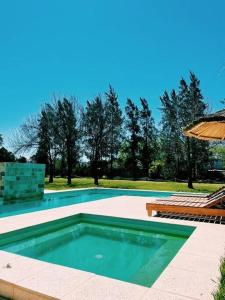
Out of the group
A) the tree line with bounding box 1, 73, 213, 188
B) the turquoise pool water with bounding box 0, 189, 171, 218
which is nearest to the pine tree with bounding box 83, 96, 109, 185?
the tree line with bounding box 1, 73, 213, 188

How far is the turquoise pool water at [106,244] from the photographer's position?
4605 millimetres

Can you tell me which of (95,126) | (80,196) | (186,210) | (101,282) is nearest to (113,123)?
(95,126)

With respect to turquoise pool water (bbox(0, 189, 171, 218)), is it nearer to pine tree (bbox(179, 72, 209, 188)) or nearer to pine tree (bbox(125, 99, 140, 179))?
pine tree (bbox(179, 72, 209, 188))

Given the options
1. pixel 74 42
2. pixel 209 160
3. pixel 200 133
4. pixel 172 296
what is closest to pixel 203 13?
pixel 200 133

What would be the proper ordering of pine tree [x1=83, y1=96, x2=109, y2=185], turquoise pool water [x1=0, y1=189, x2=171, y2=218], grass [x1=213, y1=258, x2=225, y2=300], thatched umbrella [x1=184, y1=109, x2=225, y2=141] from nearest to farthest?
grass [x1=213, y1=258, x2=225, y2=300], thatched umbrella [x1=184, y1=109, x2=225, y2=141], turquoise pool water [x1=0, y1=189, x2=171, y2=218], pine tree [x1=83, y1=96, x2=109, y2=185]

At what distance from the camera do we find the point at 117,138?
31406 mm

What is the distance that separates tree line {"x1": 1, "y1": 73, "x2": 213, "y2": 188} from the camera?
23062 mm

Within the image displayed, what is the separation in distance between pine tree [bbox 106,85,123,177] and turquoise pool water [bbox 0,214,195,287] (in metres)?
17.5

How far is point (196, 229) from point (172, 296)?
10.6 ft

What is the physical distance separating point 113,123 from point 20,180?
50.4 feet

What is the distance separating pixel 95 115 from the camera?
23.1m

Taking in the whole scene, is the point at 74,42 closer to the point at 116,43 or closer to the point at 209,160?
the point at 116,43

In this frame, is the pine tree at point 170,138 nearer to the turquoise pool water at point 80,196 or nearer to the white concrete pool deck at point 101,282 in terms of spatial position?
the turquoise pool water at point 80,196

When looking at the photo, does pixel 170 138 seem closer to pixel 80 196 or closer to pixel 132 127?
pixel 132 127
